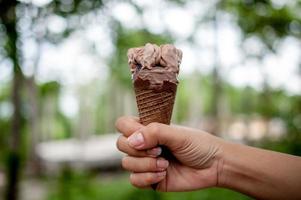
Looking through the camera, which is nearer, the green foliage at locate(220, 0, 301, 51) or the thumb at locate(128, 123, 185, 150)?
the thumb at locate(128, 123, 185, 150)

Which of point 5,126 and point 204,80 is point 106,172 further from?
point 204,80

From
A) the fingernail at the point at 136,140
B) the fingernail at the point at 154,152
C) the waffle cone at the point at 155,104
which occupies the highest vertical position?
the waffle cone at the point at 155,104

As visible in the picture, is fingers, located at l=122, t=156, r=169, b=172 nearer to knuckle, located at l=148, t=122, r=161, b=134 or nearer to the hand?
the hand

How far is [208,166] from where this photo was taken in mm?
2533

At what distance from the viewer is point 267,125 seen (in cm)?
1659

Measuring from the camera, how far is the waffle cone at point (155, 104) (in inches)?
84.4

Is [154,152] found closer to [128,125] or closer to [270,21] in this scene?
[128,125]

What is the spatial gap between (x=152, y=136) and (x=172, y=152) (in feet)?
0.93

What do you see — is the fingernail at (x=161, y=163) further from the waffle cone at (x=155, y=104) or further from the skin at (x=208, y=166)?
the waffle cone at (x=155, y=104)

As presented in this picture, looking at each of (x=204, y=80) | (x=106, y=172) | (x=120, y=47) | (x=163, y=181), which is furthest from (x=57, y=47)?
(x=204, y=80)

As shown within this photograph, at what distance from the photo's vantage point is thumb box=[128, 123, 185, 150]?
6.99 feet

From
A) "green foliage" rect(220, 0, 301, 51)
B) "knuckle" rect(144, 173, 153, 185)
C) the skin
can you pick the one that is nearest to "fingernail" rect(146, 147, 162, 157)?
the skin

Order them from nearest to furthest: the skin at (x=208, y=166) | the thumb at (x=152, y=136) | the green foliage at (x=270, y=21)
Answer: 1. the thumb at (x=152, y=136)
2. the skin at (x=208, y=166)
3. the green foliage at (x=270, y=21)

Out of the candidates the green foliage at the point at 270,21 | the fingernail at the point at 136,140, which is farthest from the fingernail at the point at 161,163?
the green foliage at the point at 270,21
